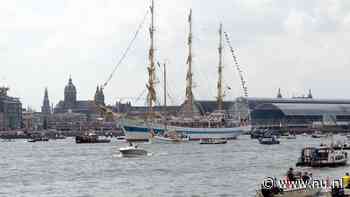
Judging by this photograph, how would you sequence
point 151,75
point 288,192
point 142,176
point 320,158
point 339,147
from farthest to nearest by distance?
point 151,75 → point 339,147 → point 320,158 → point 142,176 → point 288,192

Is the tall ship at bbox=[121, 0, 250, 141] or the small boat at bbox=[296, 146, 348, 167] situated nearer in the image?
the small boat at bbox=[296, 146, 348, 167]

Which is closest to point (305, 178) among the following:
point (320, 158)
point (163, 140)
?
point (320, 158)

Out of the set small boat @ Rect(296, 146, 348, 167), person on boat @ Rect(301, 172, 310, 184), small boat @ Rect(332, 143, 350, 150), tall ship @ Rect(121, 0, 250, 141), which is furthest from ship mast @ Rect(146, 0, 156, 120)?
person on boat @ Rect(301, 172, 310, 184)

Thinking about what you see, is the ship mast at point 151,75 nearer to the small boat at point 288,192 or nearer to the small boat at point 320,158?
the small boat at point 320,158

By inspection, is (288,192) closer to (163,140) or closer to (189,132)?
(163,140)

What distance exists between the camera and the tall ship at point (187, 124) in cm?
14575

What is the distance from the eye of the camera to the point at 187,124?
524ft

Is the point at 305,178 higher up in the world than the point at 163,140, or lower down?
lower down

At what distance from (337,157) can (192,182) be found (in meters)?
20.2

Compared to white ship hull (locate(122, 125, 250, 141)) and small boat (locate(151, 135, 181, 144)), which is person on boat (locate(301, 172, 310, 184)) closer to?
small boat (locate(151, 135, 181, 144))

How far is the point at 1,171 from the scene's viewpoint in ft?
245

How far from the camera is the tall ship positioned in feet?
478

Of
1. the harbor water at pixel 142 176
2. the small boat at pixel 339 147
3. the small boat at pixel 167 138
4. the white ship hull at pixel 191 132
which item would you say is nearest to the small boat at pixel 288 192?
the harbor water at pixel 142 176

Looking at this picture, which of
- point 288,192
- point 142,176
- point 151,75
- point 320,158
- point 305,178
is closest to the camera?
point 288,192
